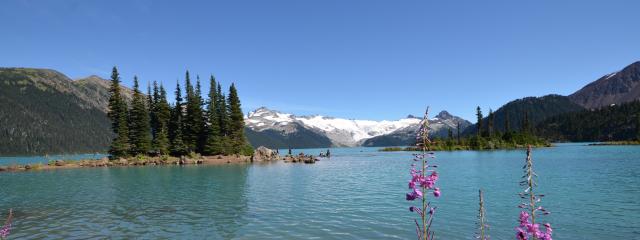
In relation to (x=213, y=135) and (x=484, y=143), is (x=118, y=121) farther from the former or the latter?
(x=484, y=143)

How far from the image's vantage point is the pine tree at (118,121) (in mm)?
102562

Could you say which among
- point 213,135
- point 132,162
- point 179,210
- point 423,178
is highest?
point 213,135

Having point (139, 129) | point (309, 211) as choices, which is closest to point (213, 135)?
point (139, 129)

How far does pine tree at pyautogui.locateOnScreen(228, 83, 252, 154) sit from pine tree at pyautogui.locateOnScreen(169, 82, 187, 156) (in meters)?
13.3

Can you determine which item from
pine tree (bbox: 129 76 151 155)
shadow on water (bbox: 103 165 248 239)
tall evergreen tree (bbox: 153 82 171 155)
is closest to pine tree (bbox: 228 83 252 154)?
tall evergreen tree (bbox: 153 82 171 155)

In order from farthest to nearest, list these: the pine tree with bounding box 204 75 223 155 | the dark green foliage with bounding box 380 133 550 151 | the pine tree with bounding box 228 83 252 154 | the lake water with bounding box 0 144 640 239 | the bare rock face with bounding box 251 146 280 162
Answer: the dark green foliage with bounding box 380 133 550 151, the pine tree with bounding box 228 83 252 154, the bare rock face with bounding box 251 146 280 162, the pine tree with bounding box 204 75 223 155, the lake water with bounding box 0 144 640 239

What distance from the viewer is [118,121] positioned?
10438cm

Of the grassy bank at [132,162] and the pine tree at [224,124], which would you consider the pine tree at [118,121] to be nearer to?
the grassy bank at [132,162]

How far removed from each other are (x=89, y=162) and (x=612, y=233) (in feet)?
338

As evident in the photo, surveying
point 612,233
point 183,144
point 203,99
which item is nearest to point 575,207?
point 612,233

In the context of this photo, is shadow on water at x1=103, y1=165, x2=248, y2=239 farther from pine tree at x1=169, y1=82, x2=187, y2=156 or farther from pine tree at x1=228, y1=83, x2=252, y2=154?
pine tree at x1=228, y1=83, x2=252, y2=154

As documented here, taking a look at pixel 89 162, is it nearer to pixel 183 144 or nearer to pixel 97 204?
pixel 183 144

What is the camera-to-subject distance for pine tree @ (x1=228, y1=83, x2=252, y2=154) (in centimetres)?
11702

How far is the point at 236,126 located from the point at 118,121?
30432 millimetres
